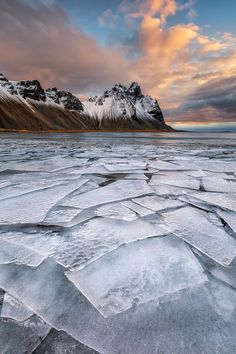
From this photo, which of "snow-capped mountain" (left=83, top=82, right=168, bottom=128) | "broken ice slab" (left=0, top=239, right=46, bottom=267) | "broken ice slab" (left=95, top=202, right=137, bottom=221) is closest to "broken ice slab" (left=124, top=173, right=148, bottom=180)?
"broken ice slab" (left=95, top=202, right=137, bottom=221)

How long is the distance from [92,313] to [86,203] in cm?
126

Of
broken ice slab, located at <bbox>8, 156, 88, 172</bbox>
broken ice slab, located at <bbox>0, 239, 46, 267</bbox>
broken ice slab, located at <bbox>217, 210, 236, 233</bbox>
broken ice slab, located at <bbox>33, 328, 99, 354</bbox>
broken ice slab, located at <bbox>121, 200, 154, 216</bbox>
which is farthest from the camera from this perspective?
broken ice slab, located at <bbox>8, 156, 88, 172</bbox>

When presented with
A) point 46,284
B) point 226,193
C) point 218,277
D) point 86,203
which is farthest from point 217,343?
point 226,193

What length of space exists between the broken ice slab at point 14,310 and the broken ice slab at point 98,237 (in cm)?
30

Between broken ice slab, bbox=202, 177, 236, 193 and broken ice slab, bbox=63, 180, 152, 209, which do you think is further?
broken ice slab, bbox=202, 177, 236, 193

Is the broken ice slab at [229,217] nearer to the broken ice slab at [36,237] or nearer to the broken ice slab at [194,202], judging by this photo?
the broken ice slab at [194,202]

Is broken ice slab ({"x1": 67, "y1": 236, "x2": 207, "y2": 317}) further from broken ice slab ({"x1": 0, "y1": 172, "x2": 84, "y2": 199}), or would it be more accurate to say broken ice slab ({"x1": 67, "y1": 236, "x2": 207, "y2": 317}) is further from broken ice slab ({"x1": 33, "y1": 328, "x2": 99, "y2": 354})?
broken ice slab ({"x1": 0, "y1": 172, "x2": 84, "y2": 199})

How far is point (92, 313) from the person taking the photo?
93 centimetres

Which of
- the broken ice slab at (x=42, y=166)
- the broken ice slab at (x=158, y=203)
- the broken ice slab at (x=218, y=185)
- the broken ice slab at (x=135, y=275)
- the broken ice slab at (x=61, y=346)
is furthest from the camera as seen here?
the broken ice slab at (x=42, y=166)

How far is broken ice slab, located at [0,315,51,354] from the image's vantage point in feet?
2.63

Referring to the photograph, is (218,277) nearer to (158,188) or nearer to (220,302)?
(220,302)

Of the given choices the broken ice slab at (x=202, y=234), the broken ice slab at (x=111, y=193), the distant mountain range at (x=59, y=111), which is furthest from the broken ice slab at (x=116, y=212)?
the distant mountain range at (x=59, y=111)

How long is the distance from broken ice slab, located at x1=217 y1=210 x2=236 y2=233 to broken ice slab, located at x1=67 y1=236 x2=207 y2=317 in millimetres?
550

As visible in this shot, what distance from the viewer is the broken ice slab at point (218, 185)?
2654 mm
